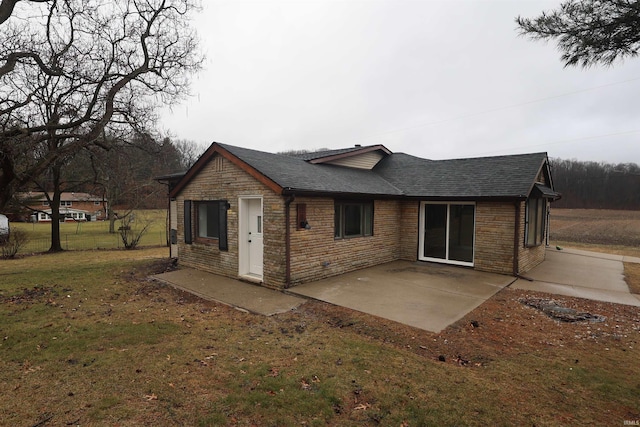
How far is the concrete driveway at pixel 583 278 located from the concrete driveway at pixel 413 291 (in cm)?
94

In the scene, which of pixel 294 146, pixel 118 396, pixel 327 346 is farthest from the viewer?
pixel 294 146

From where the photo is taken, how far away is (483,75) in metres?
18.5

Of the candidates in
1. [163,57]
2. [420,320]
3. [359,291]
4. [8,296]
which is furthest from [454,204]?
[8,296]

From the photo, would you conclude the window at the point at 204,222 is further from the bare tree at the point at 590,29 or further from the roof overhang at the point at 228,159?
the bare tree at the point at 590,29

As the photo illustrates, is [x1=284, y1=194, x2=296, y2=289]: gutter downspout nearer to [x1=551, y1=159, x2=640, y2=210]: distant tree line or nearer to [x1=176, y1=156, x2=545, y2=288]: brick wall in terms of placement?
[x1=176, y1=156, x2=545, y2=288]: brick wall

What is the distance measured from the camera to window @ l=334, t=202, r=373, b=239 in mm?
9175

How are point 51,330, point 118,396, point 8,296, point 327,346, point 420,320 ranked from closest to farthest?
point 118,396 → point 327,346 → point 51,330 → point 420,320 → point 8,296

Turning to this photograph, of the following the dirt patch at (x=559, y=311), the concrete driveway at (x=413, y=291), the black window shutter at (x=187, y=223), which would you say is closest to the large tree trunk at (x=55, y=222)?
the black window shutter at (x=187, y=223)

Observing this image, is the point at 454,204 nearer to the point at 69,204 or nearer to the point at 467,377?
the point at 467,377

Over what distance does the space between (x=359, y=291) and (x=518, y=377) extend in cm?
392

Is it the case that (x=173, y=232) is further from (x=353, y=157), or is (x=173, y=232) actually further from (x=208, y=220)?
(x=353, y=157)

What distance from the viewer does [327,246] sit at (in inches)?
342

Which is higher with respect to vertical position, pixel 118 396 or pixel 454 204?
pixel 454 204

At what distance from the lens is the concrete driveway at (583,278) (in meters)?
7.58
